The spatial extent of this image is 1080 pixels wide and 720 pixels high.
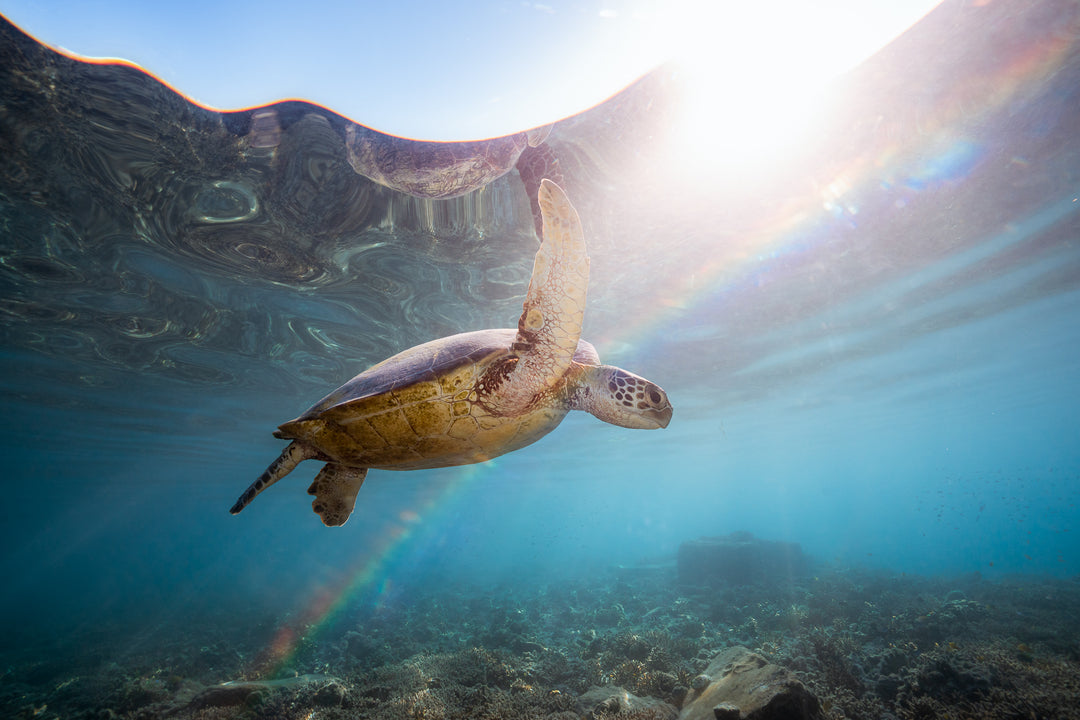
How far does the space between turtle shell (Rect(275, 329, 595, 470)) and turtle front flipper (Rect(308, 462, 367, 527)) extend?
603 mm

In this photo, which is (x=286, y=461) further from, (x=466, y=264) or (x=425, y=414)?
(x=466, y=264)

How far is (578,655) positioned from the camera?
30.5 ft

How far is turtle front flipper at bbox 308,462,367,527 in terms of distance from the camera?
5.01 m

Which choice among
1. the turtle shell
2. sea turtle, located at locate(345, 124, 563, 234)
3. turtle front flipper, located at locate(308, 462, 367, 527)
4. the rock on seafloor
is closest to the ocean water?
sea turtle, located at locate(345, 124, 563, 234)

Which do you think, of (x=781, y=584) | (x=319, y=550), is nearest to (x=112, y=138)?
(x=781, y=584)

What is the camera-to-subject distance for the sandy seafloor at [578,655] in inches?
216

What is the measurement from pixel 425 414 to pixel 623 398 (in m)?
1.81

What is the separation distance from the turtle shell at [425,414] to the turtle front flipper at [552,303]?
209mm

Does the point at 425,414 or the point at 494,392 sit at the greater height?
the point at 494,392

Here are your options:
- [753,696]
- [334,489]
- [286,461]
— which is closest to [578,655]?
[753,696]

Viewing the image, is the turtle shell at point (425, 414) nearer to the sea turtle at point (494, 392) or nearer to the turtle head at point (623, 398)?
the sea turtle at point (494, 392)

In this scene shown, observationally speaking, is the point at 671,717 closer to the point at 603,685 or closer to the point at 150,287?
the point at 603,685

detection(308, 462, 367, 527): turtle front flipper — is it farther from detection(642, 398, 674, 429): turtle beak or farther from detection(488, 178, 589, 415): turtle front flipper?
detection(642, 398, 674, 429): turtle beak

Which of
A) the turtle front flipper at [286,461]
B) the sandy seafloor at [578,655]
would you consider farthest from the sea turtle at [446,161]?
the sandy seafloor at [578,655]
